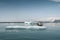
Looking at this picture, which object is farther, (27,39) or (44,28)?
(44,28)

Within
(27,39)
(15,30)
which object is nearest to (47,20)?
(27,39)

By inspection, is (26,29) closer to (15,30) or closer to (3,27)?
(15,30)

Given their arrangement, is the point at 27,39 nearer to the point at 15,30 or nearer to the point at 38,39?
the point at 38,39

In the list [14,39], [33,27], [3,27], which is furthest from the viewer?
[33,27]

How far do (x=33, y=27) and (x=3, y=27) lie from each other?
1442 mm

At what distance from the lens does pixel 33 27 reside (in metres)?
5.41

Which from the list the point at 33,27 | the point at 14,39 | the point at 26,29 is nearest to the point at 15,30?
the point at 26,29

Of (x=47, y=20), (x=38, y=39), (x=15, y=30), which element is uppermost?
(x=47, y=20)

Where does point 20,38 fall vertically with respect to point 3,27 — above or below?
below

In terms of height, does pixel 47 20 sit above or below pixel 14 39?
above

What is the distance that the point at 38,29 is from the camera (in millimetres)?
5562

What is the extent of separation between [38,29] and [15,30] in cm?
116

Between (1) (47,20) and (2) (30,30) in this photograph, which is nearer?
(1) (47,20)

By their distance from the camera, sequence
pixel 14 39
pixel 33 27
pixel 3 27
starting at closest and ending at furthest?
pixel 14 39 < pixel 3 27 < pixel 33 27
